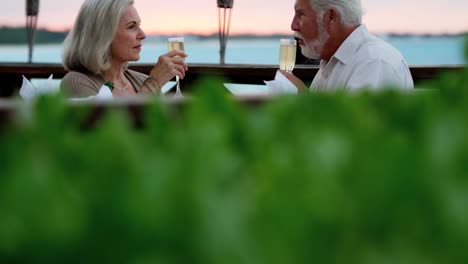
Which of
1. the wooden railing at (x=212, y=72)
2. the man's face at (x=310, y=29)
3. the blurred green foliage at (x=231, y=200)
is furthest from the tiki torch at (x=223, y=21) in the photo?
the blurred green foliage at (x=231, y=200)

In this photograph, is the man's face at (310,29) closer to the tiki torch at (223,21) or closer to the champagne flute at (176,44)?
the champagne flute at (176,44)

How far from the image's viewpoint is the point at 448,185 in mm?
263

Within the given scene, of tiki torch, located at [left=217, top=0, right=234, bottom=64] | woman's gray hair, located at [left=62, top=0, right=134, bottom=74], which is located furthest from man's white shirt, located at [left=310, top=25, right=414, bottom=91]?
tiki torch, located at [left=217, top=0, right=234, bottom=64]

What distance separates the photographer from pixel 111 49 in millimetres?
4578

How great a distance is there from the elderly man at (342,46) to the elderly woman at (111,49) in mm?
782

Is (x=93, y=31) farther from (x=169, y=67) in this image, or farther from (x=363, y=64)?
(x=363, y=64)

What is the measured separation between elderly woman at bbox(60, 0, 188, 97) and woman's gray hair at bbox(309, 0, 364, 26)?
2.88ft

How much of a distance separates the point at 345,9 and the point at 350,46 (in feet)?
0.95

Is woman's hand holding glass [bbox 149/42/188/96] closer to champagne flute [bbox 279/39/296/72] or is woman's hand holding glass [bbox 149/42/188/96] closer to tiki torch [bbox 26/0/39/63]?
champagne flute [bbox 279/39/296/72]

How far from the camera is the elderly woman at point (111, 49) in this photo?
176 inches

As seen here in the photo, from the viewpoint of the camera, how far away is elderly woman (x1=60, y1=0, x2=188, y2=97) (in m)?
4.47

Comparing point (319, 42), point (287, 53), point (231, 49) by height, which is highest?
point (319, 42)

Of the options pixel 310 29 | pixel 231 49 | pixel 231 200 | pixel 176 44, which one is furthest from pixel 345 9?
pixel 231 200

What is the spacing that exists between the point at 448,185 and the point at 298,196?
56mm
